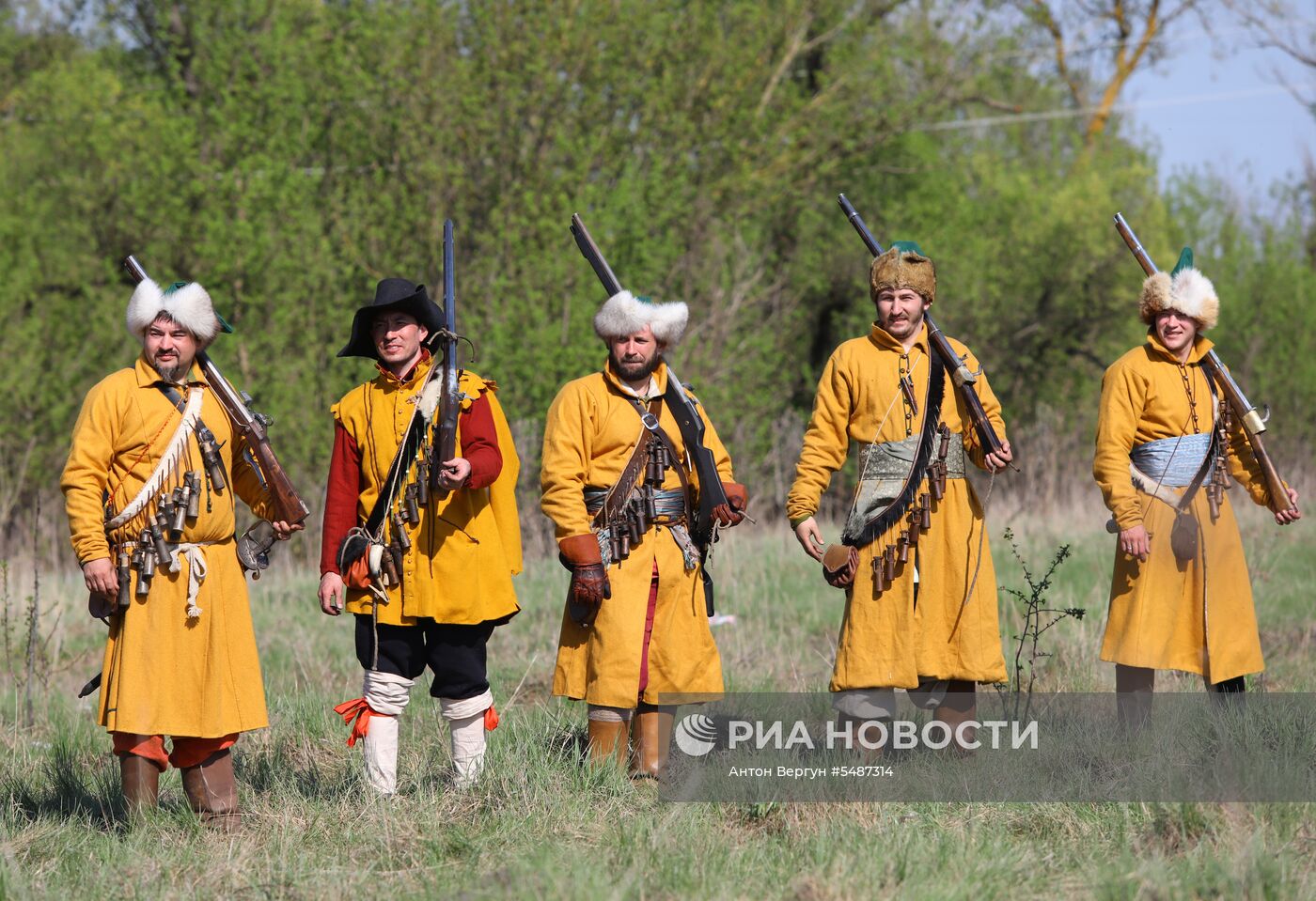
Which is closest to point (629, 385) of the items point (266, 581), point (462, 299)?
point (266, 581)

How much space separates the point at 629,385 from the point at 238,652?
5.82 ft

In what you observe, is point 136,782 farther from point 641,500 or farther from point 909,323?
point 909,323

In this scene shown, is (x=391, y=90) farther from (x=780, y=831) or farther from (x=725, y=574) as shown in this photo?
(x=780, y=831)

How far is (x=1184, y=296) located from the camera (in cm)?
610

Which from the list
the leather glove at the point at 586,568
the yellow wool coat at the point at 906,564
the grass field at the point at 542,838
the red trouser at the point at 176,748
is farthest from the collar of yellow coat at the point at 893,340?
the red trouser at the point at 176,748

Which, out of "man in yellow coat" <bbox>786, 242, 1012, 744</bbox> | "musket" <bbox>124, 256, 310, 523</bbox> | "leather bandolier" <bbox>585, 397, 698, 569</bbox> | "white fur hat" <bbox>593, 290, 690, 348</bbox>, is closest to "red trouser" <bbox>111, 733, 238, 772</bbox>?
"musket" <bbox>124, 256, 310, 523</bbox>

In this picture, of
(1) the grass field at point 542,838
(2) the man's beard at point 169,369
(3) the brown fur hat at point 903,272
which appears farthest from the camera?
(3) the brown fur hat at point 903,272

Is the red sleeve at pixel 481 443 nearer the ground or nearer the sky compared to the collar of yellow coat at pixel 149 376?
nearer the ground

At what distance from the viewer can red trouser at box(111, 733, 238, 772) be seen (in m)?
5.11

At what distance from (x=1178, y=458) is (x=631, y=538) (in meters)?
2.41

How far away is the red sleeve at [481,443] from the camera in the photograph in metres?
5.32

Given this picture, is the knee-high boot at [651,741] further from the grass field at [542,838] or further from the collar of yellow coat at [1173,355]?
the collar of yellow coat at [1173,355]

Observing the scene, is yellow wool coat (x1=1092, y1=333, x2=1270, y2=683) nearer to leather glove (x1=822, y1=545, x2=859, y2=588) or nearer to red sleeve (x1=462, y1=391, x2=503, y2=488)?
leather glove (x1=822, y1=545, x2=859, y2=588)

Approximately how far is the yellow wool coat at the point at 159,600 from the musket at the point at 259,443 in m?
0.06
